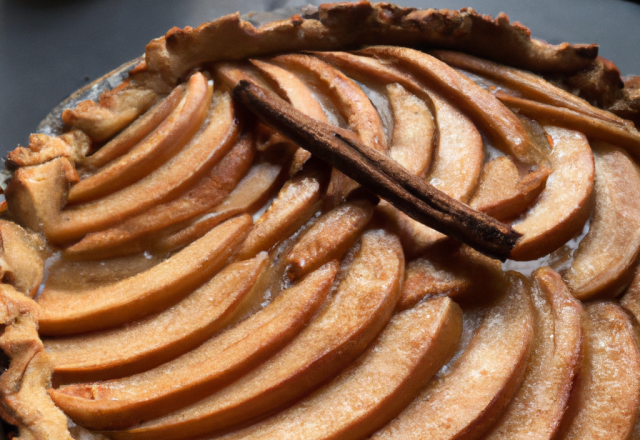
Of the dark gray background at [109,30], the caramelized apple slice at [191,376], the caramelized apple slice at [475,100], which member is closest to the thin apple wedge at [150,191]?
the caramelized apple slice at [191,376]

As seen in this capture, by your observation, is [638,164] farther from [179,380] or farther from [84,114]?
[84,114]

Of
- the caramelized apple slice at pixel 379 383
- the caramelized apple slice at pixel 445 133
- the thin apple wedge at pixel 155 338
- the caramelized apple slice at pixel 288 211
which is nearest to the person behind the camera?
the caramelized apple slice at pixel 379 383

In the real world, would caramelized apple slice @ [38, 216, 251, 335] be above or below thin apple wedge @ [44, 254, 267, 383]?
above

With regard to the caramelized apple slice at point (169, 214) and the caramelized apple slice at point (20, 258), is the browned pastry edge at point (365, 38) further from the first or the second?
the caramelized apple slice at point (20, 258)

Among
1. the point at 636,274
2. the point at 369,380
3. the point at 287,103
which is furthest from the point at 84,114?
the point at 636,274

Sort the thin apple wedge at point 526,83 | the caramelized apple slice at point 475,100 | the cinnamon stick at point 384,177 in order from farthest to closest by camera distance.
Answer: the thin apple wedge at point 526,83
the caramelized apple slice at point 475,100
the cinnamon stick at point 384,177

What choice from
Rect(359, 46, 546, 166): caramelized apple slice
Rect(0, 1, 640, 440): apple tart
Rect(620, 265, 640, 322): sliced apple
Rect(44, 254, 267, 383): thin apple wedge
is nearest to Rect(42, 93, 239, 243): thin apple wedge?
Rect(0, 1, 640, 440): apple tart

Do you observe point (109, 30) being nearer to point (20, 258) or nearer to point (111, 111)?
point (111, 111)

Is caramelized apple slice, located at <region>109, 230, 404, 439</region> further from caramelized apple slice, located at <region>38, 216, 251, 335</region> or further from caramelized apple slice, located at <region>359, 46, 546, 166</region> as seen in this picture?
caramelized apple slice, located at <region>359, 46, 546, 166</region>
